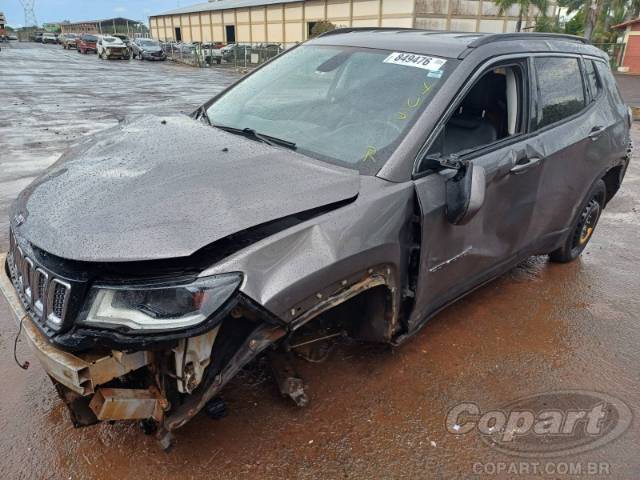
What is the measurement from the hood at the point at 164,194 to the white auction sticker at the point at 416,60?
2.85 ft

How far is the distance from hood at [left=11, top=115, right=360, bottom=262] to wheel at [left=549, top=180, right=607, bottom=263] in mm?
2578

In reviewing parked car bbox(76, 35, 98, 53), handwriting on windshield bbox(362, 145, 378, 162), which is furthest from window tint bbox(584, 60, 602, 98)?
parked car bbox(76, 35, 98, 53)

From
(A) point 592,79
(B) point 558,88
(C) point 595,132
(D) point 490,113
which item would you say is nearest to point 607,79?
(A) point 592,79

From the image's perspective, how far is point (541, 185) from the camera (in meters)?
3.29

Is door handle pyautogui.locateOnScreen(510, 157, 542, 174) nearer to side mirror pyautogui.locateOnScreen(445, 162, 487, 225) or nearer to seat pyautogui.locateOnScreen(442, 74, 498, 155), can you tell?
seat pyautogui.locateOnScreen(442, 74, 498, 155)

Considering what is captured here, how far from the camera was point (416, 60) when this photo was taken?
2855 mm

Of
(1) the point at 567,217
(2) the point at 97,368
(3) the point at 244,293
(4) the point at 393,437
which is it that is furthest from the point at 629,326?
(2) the point at 97,368

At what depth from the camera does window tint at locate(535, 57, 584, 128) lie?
10.8 ft

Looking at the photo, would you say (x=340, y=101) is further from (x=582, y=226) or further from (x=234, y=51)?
(x=234, y=51)

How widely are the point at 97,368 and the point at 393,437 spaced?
4.73 feet

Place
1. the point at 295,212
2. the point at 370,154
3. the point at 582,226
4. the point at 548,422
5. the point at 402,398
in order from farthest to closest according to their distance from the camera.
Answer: the point at 582,226, the point at 402,398, the point at 548,422, the point at 370,154, the point at 295,212

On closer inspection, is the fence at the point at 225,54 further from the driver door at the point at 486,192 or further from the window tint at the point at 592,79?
the driver door at the point at 486,192

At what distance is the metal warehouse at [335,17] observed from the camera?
35.1 metres

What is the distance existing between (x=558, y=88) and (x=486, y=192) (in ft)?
4.06
